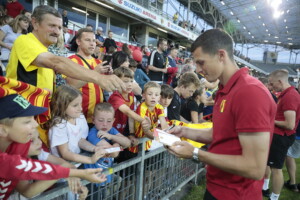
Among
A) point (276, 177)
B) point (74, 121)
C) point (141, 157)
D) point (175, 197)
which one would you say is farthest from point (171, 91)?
point (276, 177)

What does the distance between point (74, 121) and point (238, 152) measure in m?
1.47

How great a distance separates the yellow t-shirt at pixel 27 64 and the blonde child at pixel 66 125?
0.62 ft

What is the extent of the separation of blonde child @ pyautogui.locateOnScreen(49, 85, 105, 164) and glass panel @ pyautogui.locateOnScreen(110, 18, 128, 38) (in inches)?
636

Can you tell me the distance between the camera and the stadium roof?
91.6 ft

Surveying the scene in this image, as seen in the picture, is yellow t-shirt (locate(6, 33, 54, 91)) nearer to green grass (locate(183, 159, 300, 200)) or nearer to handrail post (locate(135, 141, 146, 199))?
handrail post (locate(135, 141, 146, 199))

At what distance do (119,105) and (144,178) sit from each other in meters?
1.01

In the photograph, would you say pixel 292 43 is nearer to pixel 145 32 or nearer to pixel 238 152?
pixel 145 32

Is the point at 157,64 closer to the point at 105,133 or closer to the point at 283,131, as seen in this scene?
the point at 283,131

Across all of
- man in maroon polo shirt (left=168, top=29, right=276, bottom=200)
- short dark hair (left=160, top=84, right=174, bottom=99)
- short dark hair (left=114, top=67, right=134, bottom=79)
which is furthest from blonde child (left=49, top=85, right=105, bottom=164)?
short dark hair (left=160, top=84, right=174, bottom=99)

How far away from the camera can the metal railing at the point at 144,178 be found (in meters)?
1.95

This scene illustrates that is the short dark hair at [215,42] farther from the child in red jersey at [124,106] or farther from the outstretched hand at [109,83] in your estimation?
the child in red jersey at [124,106]

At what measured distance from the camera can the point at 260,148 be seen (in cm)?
123

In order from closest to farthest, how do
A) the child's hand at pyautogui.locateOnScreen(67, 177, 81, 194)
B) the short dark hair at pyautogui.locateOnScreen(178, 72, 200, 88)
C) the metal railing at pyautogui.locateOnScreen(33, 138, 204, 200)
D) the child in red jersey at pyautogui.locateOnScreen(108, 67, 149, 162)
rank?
the child's hand at pyautogui.locateOnScreen(67, 177, 81, 194) → the metal railing at pyautogui.locateOnScreen(33, 138, 204, 200) → the child in red jersey at pyautogui.locateOnScreen(108, 67, 149, 162) → the short dark hair at pyautogui.locateOnScreen(178, 72, 200, 88)

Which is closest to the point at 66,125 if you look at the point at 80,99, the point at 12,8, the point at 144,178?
the point at 80,99
